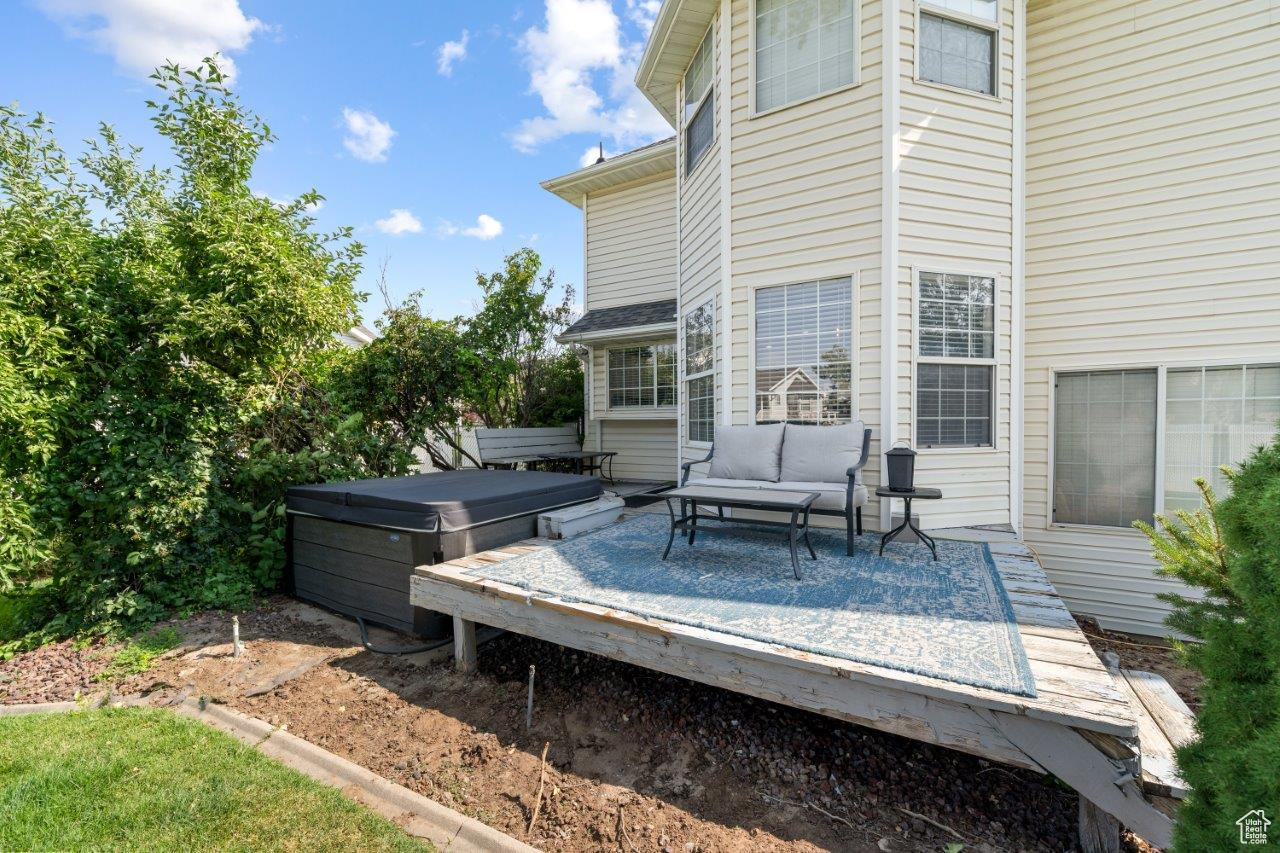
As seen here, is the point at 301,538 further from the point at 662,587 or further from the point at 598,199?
the point at 598,199

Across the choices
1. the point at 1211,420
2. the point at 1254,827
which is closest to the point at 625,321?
the point at 1211,420

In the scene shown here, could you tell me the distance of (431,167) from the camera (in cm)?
1102

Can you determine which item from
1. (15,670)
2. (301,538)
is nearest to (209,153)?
(301,538)

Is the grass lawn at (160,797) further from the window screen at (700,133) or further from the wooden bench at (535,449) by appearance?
the window screen at (700,133)

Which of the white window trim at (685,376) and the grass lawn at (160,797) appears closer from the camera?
the grass lawn at (160,797)

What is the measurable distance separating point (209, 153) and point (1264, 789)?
651 centimetres

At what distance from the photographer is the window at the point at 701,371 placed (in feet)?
17.8

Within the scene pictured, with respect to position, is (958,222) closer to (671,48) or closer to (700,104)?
(700,104)

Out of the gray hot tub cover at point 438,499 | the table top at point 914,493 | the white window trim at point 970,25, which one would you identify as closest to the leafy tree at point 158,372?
the gray hot tub cover at point 438,499

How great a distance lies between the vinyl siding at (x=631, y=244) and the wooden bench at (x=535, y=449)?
227 cm

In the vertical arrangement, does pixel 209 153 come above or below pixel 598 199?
below

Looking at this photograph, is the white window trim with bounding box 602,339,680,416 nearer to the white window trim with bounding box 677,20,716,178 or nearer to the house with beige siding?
the white window trim with bounding box 677,20,716,178

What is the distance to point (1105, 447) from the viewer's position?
190 inches

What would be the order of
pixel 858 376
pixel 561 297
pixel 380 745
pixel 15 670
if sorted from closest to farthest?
pixel 380 745 < pixel 15 670 < pixel 858 376 < pixel 561 297
